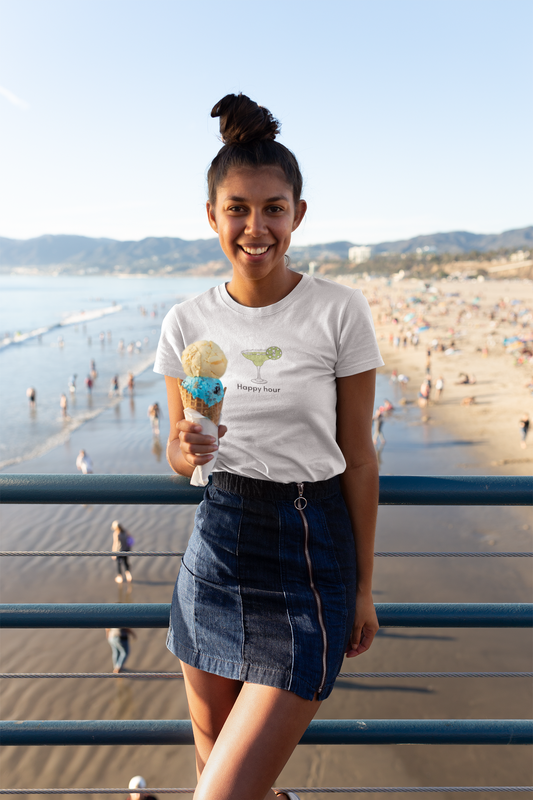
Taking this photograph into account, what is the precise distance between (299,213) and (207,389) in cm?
67

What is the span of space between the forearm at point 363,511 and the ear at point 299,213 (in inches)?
30.8

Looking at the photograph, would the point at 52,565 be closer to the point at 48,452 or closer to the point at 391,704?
the point at 391,704

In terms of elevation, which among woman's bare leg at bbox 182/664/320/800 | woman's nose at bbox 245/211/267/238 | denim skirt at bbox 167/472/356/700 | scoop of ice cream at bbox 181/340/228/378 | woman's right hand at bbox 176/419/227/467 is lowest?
woman's bare leg at bbox 182/664/320/800

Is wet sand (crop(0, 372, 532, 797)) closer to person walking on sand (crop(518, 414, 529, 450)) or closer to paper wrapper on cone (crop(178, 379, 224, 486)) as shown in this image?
paper wrapper on cone (crop(178, 379, 224, 486))

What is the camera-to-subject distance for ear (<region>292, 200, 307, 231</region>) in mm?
1709

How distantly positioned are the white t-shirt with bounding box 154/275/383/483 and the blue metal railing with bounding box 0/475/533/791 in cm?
27

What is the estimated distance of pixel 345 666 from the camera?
22.4 ft

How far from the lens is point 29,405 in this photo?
2384cm

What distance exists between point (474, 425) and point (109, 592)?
14.5 metres

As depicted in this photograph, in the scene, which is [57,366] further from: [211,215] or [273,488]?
[273,488]

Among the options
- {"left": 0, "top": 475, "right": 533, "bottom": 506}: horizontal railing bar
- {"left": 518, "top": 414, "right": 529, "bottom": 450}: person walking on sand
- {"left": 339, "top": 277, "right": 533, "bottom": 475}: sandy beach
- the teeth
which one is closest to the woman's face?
the teeth

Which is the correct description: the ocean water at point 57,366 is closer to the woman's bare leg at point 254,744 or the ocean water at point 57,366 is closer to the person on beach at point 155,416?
the person on beach at point 155,416

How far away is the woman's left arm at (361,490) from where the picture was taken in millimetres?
1598

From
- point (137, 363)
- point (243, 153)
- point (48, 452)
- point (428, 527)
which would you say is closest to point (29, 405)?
point (48, 452)
